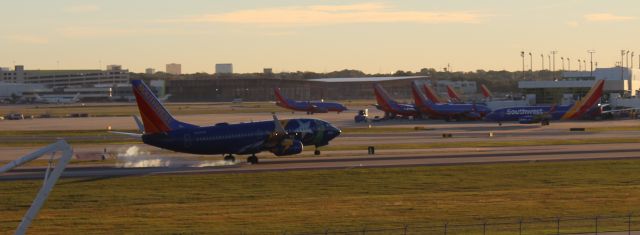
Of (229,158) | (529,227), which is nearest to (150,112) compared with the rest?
(229,158)

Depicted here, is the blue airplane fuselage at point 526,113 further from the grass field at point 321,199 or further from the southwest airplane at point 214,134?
the grass field at point 321,199

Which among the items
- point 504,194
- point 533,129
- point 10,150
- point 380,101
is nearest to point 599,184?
point 504,194

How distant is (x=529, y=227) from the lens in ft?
168

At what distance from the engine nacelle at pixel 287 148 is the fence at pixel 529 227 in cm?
2985

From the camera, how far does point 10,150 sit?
9938 cm

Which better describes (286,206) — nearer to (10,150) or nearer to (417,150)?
(417,150)

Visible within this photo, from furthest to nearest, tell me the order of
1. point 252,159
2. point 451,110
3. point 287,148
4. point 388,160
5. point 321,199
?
point 451,110
point 388,160
point 252,159
point 287,148
point 321,199

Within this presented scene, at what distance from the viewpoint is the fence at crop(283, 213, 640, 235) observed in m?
49.2

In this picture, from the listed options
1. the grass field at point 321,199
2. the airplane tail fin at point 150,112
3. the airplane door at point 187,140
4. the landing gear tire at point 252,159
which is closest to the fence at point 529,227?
the grass field at point 321,199

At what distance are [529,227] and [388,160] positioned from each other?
33.6 metres

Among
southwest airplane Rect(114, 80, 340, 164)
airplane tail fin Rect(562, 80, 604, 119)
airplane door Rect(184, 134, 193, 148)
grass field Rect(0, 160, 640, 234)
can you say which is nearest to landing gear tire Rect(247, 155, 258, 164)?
southwest airplane Rect(114, 80, 340, 164)

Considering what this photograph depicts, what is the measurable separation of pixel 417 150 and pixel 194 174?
29.9m

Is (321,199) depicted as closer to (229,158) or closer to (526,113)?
(229,158)

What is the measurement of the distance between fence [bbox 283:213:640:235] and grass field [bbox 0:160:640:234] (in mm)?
483
